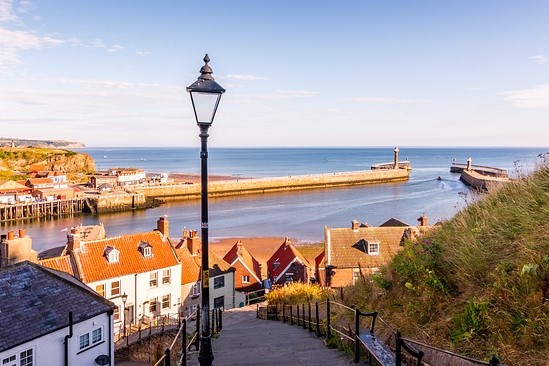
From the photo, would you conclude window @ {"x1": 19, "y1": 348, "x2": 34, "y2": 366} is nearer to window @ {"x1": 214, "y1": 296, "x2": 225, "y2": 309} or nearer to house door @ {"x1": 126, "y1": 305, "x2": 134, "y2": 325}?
house door @ {"x1": 126, "y1": 305, "x2": 134, "y2": 325}

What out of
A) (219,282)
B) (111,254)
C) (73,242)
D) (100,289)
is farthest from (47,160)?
(100,289)

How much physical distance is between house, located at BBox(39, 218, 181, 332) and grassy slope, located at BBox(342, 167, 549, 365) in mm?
22524

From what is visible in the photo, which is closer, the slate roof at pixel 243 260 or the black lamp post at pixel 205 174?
the black lamp post at pixel 205 174

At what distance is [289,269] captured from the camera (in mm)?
35594

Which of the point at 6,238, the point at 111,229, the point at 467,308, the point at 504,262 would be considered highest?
the point at 504,262

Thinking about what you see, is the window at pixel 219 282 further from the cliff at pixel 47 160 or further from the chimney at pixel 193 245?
the cliff at pixel 47 160

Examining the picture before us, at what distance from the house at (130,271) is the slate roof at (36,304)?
8.58 m

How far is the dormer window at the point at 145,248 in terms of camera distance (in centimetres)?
3115

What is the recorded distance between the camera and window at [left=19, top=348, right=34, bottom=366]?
51.9 ft

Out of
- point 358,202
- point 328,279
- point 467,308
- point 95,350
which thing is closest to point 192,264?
point 328,279

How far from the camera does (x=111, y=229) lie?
63750 millimetres

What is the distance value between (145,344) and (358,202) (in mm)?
68696

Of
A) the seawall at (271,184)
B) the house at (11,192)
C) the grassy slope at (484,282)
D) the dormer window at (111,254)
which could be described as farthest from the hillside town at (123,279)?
the seawall at (271,184)

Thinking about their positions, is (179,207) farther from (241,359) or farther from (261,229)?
(241,359)
